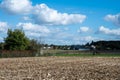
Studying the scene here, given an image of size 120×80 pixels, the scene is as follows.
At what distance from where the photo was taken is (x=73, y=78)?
20234 mm

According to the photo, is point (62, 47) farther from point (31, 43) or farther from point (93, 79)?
point (93, 79)

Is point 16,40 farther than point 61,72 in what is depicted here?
Yes

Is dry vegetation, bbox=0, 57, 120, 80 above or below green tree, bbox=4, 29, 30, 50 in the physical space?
below

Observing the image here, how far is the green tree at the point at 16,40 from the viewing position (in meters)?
87.9

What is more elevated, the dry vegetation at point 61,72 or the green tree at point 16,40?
the green tree at point 16,40

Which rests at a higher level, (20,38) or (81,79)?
(20,38)

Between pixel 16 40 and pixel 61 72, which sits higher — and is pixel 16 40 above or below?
above

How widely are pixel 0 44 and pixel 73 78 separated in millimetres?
75500

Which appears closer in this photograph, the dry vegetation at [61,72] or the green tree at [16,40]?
the dry vegetation at [61,72]

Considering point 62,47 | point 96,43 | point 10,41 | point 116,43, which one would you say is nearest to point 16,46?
point 10,41

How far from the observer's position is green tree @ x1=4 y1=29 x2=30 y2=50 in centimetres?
8794

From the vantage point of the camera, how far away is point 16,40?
3435 inches

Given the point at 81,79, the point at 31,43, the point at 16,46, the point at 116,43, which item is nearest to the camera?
the point at 81,79

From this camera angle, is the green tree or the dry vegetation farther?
the green tree
